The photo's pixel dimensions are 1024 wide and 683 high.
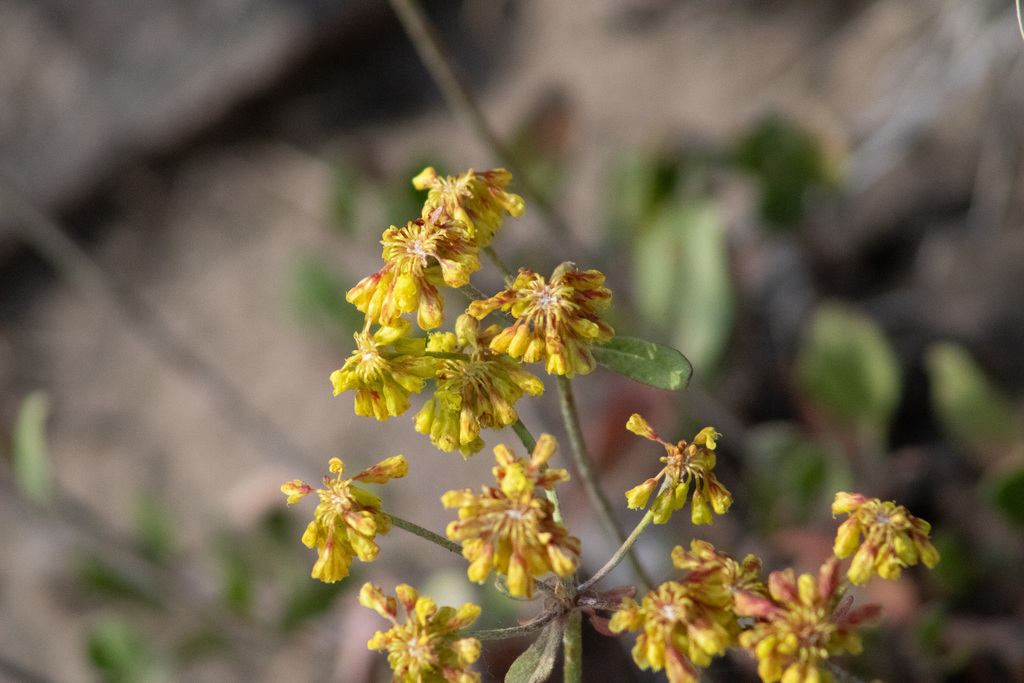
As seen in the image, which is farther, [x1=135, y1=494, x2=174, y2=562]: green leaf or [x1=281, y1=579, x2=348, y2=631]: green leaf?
[x1=135, y1=494, x2=174, y2=562]: green leaf

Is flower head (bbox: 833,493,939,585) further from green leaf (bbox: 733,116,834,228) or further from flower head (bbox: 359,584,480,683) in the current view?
green leaf (bbox: 733,116,834,228)

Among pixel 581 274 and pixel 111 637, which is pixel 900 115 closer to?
pixel 581 274

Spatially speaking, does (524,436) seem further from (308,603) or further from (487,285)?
(487,285)

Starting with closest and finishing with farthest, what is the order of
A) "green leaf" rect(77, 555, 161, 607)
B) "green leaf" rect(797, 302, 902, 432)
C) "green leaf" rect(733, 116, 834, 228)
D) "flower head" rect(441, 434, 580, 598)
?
"flower head" rect(441, 434, 580, 598) → "green leaf" rect(797, 302, 902, 432) → "green leaf" rect(733, 116, 834, 228) → "green leaf" rect(77, 555, 161, 607)

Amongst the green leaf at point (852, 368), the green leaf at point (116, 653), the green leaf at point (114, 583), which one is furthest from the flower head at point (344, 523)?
the green leaf at point (114, 583)

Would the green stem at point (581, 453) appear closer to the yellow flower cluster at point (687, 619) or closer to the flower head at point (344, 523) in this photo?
the yellow flower cluster at point (687, 619)

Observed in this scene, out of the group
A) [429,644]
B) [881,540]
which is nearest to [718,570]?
[881,540]

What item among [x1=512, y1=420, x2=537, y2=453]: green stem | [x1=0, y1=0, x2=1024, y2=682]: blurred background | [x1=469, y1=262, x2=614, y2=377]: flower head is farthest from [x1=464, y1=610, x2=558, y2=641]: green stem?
[x1=0, y1=0, x2=1024, y2=682]: blurred background

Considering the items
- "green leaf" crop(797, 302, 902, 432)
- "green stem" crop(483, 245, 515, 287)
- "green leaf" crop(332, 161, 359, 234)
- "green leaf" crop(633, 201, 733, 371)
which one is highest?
"green leaf" crop(332, 161, 359, 234)
